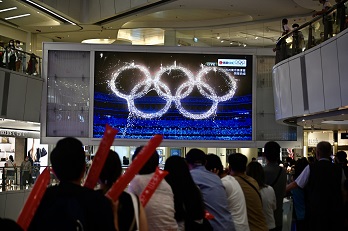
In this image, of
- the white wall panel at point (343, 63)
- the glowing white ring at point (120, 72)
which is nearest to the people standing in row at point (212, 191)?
the white wall panel at point (343, 63)

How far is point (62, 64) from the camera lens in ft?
60.5

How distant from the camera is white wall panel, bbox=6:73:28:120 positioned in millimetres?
19938

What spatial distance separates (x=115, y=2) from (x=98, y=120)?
676 cm

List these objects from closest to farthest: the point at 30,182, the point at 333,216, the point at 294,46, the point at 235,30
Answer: the point at 333,216, the point at 294,46, the point at 30,182, the point at 235,30

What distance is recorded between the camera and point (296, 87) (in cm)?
1616

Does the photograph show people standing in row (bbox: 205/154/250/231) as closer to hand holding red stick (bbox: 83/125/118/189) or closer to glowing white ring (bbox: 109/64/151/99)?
hand holding red stick (bbox: 83/125/118/189)

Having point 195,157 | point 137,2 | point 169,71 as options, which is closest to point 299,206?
point 195,157

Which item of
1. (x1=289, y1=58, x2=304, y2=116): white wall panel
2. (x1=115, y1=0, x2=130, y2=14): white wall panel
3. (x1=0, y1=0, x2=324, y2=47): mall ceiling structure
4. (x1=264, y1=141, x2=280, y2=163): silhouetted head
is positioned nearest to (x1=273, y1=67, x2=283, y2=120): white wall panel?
(x1=289, y1=58, x2=304, y2=116): white wall panel

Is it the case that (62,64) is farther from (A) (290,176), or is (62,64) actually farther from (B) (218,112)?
(A) (290,176)

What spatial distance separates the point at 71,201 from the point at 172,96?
49.7 ft

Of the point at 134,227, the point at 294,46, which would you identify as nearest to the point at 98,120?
the point at 294,46

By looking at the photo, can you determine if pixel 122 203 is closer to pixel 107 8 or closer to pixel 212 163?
pixel 212 163

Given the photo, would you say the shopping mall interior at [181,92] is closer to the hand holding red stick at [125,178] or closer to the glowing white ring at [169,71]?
the glowing white ring at [169,71]

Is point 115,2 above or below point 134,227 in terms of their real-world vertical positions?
above
